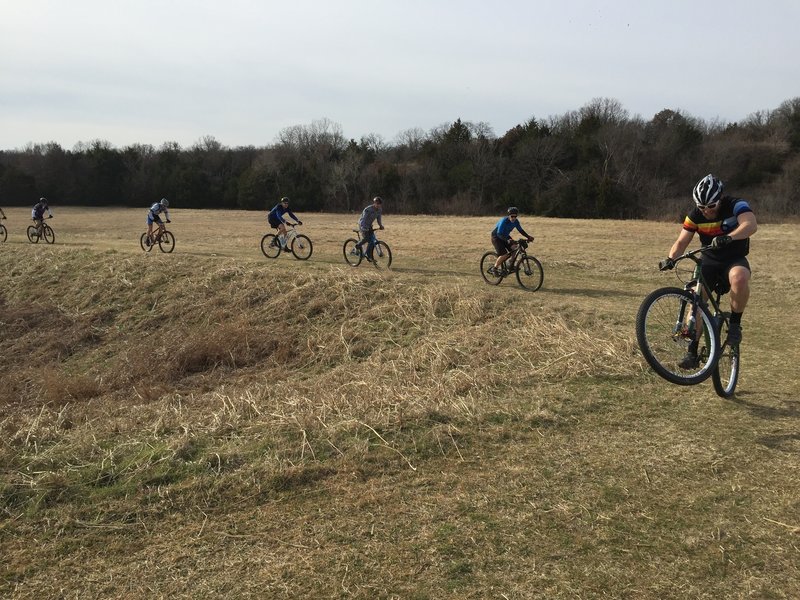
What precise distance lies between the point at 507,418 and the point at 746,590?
2470 mm

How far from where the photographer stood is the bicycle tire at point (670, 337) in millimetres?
5113

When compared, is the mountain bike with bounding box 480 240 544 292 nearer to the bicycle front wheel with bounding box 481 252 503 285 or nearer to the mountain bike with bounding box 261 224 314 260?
the bicycle front wheel with bounding box 481 252 503 285

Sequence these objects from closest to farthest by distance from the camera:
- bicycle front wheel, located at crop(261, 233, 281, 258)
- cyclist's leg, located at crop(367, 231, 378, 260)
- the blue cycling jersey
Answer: the blue cycling jersey
cyclist's leg, located at crop(367, 231, 378, 260)
bicycle front wheel, located at crop(261, 233, 281, 258)

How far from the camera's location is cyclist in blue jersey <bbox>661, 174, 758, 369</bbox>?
17.0 ft

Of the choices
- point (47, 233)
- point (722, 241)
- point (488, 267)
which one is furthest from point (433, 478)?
point (47, 233)

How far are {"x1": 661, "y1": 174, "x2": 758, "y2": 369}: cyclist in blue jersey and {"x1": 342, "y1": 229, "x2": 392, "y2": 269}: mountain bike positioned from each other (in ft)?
35.4

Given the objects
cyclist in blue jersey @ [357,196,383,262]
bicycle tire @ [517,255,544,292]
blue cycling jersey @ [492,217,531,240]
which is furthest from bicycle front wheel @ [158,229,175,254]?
bicycle tire @ [517,255,544,292]

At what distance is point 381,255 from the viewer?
16.1 metres

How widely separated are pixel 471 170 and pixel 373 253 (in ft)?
150

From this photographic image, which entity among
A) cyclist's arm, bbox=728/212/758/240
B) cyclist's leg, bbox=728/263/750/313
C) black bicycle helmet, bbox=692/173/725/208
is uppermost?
black bicycle helmet, bbox=692/173/725/208

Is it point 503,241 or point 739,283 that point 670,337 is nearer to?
point 739,283

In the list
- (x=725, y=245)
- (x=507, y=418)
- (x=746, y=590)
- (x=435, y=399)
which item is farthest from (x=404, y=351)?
(x=746, y=590)

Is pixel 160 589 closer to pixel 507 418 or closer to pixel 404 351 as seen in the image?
pixel 507 418

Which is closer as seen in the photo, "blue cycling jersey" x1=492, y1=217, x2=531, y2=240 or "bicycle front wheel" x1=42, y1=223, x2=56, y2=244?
"blue cycling jersey" x1=492, y1=217, x2=531, y2=240
